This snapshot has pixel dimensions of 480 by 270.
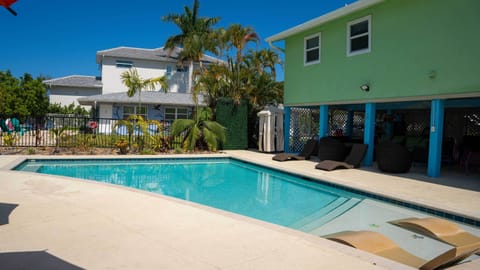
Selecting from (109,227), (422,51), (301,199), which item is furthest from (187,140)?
(109,227)

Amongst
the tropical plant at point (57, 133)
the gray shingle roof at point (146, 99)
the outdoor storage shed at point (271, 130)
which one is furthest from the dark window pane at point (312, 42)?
the tropical plant at point (57, 133)

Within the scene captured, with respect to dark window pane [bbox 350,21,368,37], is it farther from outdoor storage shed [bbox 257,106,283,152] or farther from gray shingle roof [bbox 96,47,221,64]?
gray shingle roof [bbox 96,47,221,64]

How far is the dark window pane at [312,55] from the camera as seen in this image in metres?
14.8

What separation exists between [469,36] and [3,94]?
31732 mm

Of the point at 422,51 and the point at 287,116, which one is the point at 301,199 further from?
the point at 287,116

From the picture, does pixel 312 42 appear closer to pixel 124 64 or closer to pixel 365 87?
pixel 365 87

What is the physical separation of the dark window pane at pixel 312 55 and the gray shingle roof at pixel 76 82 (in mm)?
30650

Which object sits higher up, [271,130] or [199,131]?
[271,130]

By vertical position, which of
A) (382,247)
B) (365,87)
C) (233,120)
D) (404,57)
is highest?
(404,57)

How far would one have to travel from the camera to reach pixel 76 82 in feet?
128

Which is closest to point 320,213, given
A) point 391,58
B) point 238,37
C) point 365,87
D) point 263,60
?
point 365,87

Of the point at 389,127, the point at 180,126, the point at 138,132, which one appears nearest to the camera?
the point at 138,132

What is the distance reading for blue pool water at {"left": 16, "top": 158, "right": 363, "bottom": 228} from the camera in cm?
739

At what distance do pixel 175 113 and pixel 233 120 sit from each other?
37.9 ft
